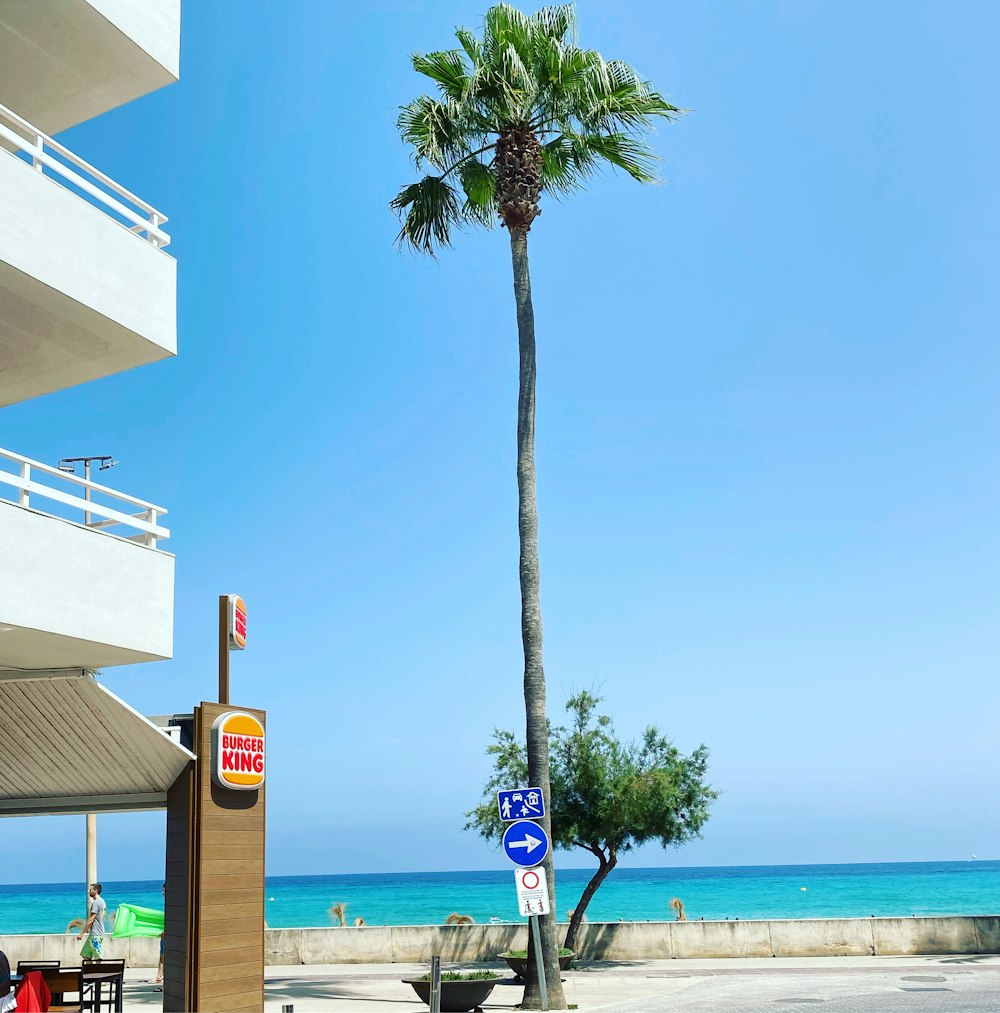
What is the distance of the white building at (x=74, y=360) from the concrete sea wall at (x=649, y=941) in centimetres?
1052

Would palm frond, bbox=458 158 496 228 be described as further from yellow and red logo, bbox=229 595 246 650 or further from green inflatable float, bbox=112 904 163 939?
green inflatable float, bbox=112 904 163 939

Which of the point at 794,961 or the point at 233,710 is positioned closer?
the point at 233,710

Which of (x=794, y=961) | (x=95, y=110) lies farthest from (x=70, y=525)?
(x=794, y=961)

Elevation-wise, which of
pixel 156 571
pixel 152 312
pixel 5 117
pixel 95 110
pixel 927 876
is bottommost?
pixel 927 876

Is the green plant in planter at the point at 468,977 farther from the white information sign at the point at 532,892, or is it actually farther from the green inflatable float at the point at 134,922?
the green inflatable float at the point at 134,922

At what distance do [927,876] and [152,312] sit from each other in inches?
5648

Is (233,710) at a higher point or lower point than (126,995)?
higher

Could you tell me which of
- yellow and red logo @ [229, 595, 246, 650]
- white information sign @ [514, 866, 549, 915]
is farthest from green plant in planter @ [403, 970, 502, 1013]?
yellow and red logo @ [229, 595, 246, 650]

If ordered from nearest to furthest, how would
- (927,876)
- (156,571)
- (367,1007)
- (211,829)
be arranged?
(156,571) → (211,829) → (367,1007) → (927,876)

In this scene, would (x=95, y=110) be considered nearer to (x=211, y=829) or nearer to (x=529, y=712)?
(x=211, y=829)

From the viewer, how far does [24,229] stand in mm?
11938

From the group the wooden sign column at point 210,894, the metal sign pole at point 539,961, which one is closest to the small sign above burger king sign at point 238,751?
the wooden sign column at point 210,894

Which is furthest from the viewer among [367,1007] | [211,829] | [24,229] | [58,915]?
[58,915]

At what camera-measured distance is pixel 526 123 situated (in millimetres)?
20297
